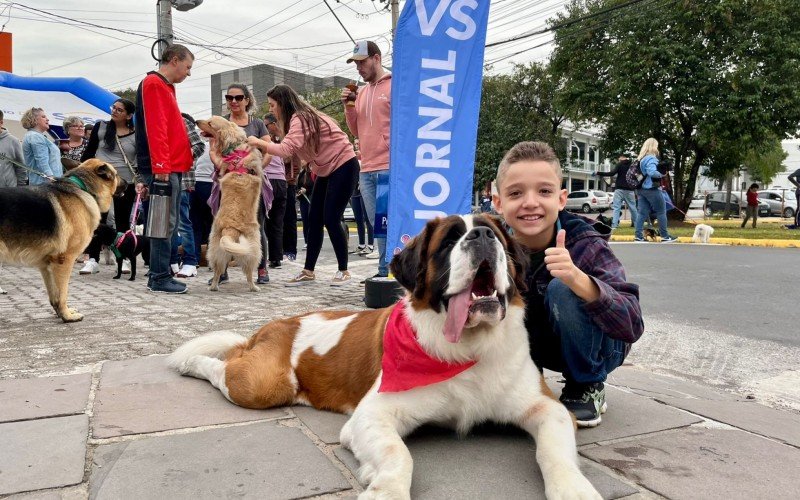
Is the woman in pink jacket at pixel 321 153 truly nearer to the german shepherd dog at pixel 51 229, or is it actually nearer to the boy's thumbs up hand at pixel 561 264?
the german shepherd dog at pixel 51 229

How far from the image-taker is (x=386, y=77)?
6.36 metres

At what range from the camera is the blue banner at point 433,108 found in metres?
5.10

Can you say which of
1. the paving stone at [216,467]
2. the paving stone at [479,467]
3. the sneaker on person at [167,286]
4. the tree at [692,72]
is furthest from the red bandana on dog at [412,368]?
the tree at [692,72]

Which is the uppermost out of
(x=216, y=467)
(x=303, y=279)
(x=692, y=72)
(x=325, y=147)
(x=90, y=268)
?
(x=692, y=72)

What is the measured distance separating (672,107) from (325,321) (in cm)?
2710

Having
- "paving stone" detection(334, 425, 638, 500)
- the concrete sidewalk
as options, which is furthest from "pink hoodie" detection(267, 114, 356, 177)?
"paving stone" detection(334, 425, 638, 500)

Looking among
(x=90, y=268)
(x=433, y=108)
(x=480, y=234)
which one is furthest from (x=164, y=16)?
(x=480, y=234)

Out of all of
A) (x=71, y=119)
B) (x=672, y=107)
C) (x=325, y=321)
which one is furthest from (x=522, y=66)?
(x=325, y=321)

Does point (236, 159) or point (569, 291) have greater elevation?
point (236, 159)

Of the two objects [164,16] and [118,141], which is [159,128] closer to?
[118,141]

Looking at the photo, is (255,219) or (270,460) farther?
(255,219)

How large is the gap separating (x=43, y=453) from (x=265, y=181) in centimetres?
619

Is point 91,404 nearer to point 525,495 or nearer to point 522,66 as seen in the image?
point 525,495

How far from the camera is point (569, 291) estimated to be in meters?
2.63
